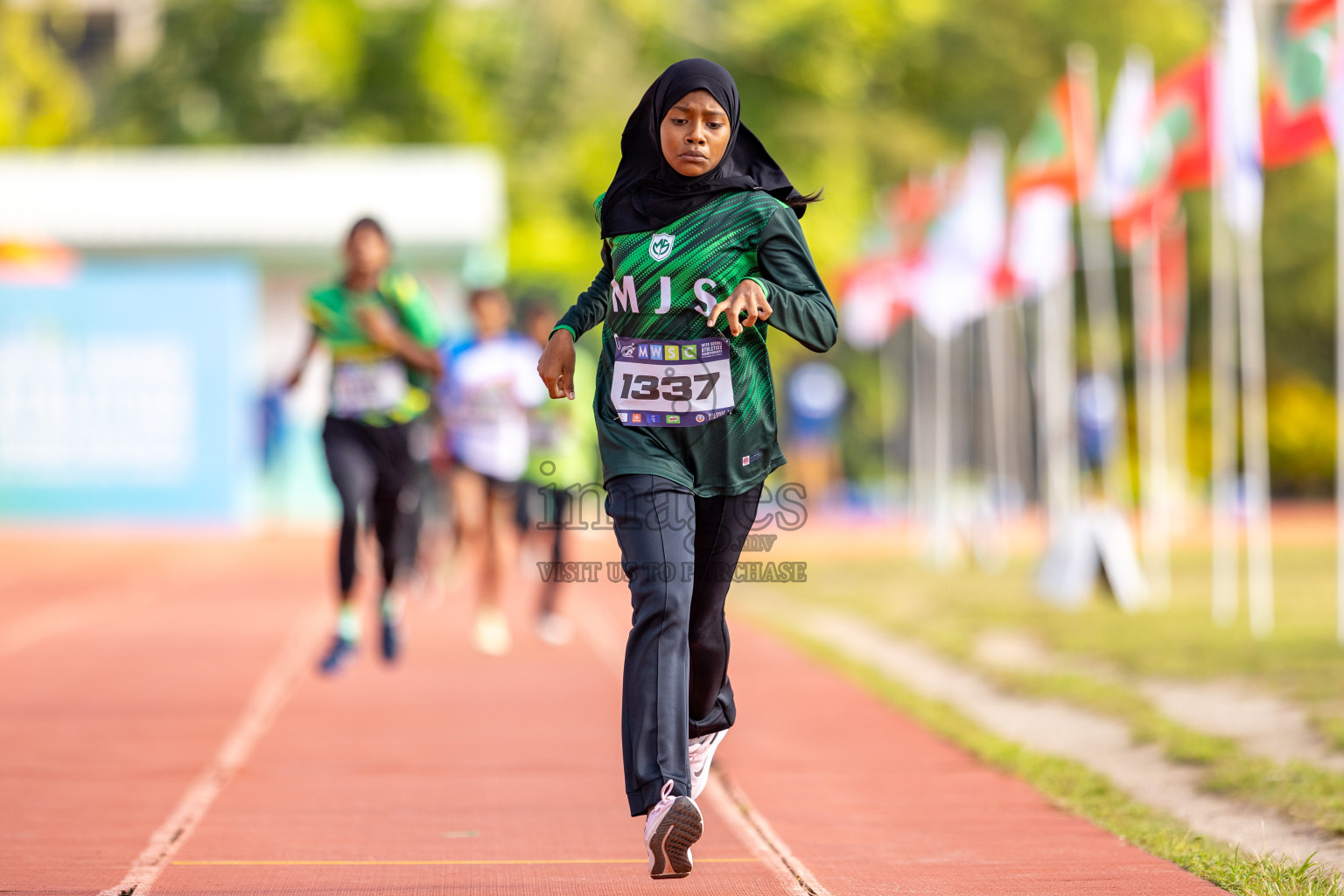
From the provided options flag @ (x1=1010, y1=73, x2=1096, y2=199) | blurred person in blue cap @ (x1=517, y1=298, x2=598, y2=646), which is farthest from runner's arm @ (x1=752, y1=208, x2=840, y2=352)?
flag @ (x1=1010, y1=73, x2=1096, y2=199)

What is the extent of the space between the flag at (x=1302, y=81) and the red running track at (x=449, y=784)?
446 cm

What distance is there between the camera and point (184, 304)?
1069 inches

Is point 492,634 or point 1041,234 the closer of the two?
point 492,634

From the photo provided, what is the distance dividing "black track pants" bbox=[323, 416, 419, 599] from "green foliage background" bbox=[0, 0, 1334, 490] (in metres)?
27.9

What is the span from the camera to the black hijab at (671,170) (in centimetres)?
462

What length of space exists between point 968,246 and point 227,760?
1326cm

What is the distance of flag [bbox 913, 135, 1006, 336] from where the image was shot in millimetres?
18688

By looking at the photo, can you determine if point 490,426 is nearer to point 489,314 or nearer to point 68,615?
point 489,314

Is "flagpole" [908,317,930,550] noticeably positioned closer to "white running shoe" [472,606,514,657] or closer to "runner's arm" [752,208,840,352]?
"white running shoe" [472,606,514,657]

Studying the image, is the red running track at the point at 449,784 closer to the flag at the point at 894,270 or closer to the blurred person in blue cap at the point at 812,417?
the flag at the point at 894,270

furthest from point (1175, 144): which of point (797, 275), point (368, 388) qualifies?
point (797, 275)

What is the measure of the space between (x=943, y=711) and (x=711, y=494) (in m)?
4.01

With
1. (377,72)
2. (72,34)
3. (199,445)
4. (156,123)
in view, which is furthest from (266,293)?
(72,34)

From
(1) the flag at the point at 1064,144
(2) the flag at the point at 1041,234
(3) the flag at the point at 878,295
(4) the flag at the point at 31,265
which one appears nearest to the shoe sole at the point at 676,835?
(1) the flag at the point at 1064,144
